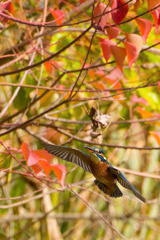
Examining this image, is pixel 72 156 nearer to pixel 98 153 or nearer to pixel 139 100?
pixel 98 153

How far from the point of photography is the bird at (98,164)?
1101mm

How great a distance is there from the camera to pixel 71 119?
254 centimetres

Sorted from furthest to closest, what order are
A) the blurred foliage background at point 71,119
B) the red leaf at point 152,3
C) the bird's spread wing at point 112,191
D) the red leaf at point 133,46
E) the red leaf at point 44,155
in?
the blurred foliage background at point 71,119, the bird's spread wing at point 112,191, the red leaf at point 44,155, the red leaf at point 133,46, the red leaf at point 152,3

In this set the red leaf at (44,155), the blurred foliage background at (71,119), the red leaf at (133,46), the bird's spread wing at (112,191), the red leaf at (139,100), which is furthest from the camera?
the red leaf at (139,100)

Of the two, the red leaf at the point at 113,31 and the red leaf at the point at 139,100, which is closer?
the red leaf at the point at 113,31

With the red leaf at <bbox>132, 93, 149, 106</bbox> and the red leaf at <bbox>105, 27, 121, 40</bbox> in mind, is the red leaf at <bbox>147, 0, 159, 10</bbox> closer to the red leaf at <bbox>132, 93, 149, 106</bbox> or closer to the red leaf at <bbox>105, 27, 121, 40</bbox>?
the red leaf at <bbox>105, 27, 121, 40</bbox>

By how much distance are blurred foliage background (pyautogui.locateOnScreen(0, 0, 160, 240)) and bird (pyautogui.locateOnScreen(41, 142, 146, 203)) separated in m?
0.20

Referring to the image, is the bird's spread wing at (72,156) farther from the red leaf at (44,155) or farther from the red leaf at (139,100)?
the red leaf at (139,100)

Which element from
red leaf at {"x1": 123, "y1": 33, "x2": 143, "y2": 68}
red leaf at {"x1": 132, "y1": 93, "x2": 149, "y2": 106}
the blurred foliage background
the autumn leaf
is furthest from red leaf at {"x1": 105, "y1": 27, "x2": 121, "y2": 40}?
red leaf at {"x1": 132, "y1": 93, "x2": 149, "y2": 106}

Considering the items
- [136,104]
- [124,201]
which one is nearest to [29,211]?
[124,201]

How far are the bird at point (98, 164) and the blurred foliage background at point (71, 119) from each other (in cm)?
20

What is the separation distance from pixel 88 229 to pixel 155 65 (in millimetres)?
1856

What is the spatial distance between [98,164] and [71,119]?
140 centimetres

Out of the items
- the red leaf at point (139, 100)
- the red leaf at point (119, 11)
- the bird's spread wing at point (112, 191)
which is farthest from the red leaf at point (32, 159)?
the red leaf at point (139, 100)
